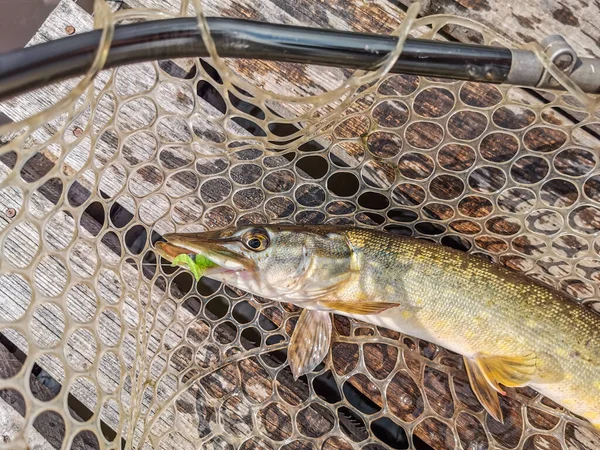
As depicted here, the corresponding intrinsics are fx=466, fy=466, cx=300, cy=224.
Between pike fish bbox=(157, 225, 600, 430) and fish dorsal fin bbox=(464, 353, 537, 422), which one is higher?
pike fish bbox=(157, 225, 600, 430)

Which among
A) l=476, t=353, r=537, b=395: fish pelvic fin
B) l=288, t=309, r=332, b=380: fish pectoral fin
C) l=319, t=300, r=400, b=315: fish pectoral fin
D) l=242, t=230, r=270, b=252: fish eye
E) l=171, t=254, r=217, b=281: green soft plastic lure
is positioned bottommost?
l=288, t=309, r=332, b=380: fish pectoral fin

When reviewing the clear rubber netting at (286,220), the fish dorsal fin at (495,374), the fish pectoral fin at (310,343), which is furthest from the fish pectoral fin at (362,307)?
the fish dorsal fin at (495,374)

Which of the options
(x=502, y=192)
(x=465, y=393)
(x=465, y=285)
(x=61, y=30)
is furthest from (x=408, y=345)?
(x=61, y=30)

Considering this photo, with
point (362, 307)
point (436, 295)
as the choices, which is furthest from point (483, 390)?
point (362, 307)

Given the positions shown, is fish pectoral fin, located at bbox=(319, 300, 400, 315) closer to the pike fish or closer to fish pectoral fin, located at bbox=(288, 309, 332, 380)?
the pike fish

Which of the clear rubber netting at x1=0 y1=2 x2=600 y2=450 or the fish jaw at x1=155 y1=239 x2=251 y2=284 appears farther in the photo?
the clear rubber netting at x1=0 y1=2 x2=600 y2=450

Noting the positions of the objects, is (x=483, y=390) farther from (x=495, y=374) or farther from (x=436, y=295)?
(x=436, y=295)

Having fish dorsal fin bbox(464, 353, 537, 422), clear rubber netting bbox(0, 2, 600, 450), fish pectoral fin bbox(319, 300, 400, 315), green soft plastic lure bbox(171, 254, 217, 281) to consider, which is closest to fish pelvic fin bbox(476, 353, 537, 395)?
fish dorsal fin bbox(464, 353, 537, 422)

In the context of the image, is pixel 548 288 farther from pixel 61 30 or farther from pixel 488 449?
pixel 61 30
